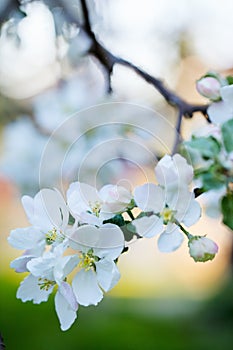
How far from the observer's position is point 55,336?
2830mm

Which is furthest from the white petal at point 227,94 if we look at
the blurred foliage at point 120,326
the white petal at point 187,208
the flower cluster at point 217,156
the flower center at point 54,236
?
the blurred foliage at point 120,326

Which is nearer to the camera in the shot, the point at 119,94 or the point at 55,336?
the point at 119,94

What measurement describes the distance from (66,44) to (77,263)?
2.62 ft

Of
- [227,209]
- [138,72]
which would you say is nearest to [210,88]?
[227,209]

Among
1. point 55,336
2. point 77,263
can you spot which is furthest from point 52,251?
point 55,336

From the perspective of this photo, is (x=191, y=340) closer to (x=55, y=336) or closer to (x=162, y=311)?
(x=162, y=311)

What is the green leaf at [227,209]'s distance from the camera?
1.97 ft

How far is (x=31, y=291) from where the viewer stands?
2.26 ft

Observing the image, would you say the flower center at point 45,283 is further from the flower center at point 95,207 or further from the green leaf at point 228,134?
the green leaf at point 228,134

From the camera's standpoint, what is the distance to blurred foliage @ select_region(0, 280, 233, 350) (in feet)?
9.25

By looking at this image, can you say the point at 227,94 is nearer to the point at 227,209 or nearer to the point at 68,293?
the point at 227,209

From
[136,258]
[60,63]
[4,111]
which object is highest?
[60,63]

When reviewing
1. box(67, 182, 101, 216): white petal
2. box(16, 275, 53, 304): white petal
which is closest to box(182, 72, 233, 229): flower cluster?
box(67, 182, 101, 216): white petal

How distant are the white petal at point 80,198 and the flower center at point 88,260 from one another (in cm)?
4
